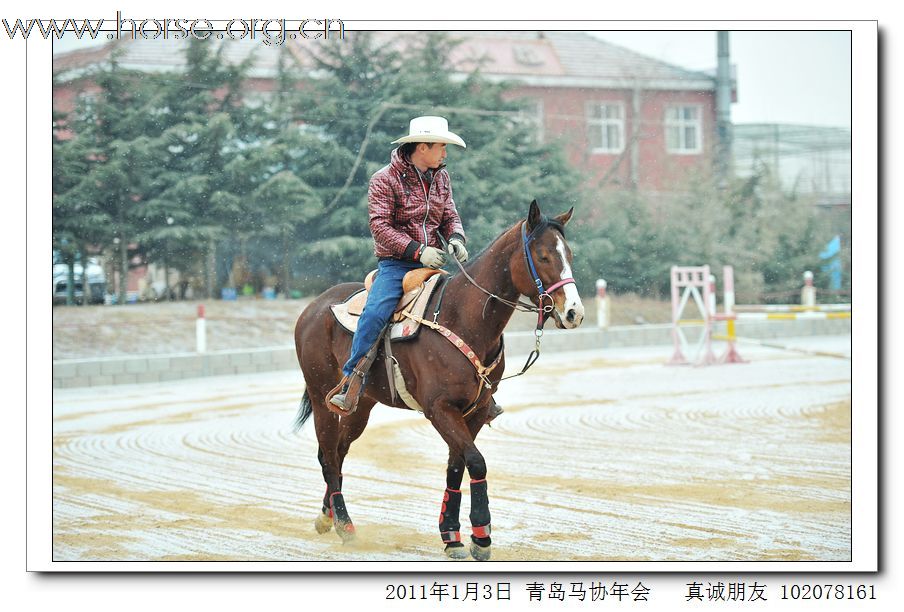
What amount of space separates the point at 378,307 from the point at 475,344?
0.67 metres

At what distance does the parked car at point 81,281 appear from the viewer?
783 inches

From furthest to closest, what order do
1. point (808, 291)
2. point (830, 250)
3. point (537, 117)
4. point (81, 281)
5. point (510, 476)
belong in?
point (830, 250)
point (808, 291)
point (537, 117)
point (81, 281)
point (510, 476)

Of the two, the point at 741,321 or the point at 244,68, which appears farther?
the point at 741,321

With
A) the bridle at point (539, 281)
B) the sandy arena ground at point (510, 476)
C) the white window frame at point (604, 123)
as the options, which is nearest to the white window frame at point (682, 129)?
the white window frame at point (604, 123)

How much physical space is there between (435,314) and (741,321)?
18.8 metres

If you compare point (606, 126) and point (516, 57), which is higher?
point (516, 57)

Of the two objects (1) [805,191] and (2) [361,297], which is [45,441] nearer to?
(2) [361,297]

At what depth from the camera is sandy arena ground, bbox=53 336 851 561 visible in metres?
6.46

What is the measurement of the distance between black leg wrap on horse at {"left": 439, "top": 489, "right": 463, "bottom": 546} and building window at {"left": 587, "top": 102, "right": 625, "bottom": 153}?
19539 mm

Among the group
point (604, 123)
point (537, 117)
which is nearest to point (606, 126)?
point (604, 123)

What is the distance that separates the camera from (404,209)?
633 centimetres

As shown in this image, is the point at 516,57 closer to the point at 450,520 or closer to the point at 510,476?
the point at 510,476
